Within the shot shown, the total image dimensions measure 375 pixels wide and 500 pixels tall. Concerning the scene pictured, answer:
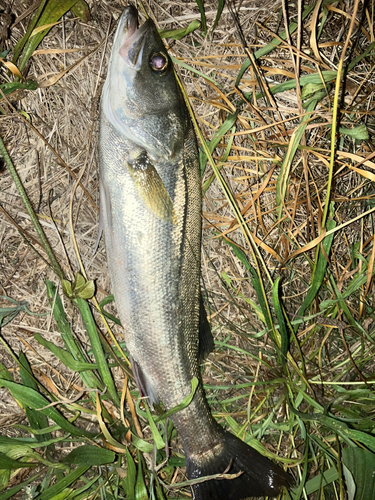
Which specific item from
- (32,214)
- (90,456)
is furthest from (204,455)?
(32,214)

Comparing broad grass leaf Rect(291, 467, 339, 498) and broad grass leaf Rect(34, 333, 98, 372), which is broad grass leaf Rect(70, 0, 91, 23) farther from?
broad grass leaf Rect(291, 467, 339, 498)

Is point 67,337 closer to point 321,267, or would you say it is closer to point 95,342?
point 95,342

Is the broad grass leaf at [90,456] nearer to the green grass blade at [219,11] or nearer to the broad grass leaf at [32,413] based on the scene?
the broad grass leaf at [32,413]

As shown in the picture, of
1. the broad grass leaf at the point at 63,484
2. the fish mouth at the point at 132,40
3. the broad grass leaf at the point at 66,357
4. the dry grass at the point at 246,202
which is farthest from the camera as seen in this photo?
the dry grass at the point at 246,202

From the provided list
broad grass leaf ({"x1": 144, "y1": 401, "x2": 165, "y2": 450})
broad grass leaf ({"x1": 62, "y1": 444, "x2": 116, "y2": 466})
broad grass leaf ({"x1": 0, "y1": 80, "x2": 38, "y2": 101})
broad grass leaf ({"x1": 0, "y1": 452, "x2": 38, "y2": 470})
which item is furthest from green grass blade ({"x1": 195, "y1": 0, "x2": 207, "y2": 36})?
broad grass leaf ({"x1": 0, "y1": 452, "x2": 38, "y2": 470})

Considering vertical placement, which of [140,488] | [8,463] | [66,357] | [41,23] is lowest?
[140,488]

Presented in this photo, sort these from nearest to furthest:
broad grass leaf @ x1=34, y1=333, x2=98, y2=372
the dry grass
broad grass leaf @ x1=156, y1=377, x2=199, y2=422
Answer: broad grass leaf @ x1=156, y1=377, x2=199, y2=422 → broad grass leaf @ x1=34, y1=333, x2=98, y2=372 → the dry grass

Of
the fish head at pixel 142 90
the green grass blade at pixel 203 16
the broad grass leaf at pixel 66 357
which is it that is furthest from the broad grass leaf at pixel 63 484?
the green grass blade at pixel 203 16

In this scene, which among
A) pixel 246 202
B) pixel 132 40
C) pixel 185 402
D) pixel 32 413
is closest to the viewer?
pixel 132 40
